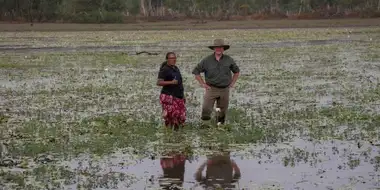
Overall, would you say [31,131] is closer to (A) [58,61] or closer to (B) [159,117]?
(B) [159,117]

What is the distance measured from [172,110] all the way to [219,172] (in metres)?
3.88

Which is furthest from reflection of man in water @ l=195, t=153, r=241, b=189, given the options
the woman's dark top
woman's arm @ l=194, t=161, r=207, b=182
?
the woman's dark top

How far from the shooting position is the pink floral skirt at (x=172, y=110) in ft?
51.3

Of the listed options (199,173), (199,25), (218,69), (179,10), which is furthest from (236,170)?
(179,10)

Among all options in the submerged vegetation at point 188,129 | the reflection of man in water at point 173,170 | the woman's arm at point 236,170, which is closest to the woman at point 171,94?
the submerged vegetation at point 188,129

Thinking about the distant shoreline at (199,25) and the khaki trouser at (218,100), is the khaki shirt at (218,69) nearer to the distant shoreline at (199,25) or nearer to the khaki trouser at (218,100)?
the khaki trouser at (218,100)

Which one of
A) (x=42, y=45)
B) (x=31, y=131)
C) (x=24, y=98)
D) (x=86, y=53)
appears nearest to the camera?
(x=31, y=131)

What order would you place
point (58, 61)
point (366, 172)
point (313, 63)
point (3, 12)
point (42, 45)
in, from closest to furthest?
1. point (366, 172)
2. point (313, 63)
3. point (58, 61)
4. point (42, 45)
5. point (3, 12)

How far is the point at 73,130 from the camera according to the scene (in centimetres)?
1595

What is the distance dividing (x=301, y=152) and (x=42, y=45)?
41517mm

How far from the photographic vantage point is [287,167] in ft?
39.8

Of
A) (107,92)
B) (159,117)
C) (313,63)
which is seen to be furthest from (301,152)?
(313,63)

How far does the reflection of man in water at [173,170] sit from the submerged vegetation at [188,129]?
0.11m

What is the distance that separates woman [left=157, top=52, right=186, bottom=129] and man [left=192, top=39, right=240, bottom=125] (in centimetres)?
47
